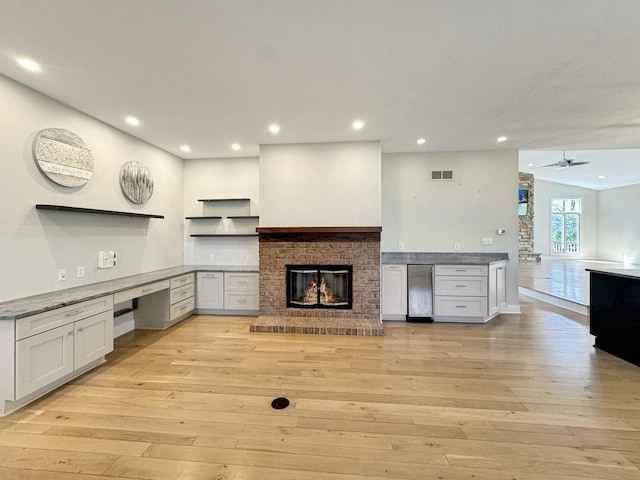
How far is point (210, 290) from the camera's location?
4781 millimetres

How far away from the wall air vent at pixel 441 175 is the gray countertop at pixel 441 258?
4.36 ft

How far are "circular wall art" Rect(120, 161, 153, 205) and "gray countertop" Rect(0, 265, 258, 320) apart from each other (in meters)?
1.17

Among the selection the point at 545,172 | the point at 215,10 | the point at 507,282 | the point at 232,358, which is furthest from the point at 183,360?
the point at 545,172

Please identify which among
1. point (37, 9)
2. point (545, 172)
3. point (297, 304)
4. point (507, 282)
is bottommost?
point (297, 304)

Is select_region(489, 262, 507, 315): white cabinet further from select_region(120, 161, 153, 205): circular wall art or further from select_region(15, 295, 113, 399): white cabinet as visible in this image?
select_region(120, 161, 153, 205): circular wall art

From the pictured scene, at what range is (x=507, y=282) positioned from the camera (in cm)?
486

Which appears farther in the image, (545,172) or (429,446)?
(545,172)

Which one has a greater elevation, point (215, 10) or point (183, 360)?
point (215, 10)

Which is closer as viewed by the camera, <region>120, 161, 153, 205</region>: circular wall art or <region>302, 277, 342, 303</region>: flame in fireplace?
<region>120, 161, 153, 205</region>: circular wall art

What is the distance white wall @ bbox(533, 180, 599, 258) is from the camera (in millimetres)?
12117

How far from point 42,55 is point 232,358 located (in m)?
3.25

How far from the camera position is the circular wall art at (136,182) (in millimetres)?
3895

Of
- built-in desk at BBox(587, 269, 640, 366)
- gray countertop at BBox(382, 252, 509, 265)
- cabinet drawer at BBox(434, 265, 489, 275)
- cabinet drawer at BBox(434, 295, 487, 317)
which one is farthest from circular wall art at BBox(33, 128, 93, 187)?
built-in desk at BBox(587, 269, 640, 366)

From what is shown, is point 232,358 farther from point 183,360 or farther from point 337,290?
point 337,290
